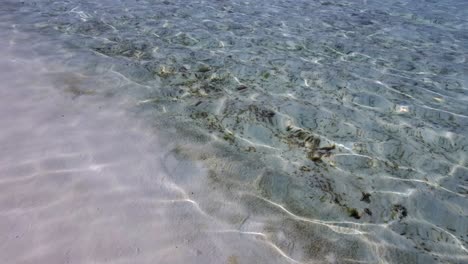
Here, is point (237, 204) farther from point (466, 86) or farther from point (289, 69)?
point (466, 86)

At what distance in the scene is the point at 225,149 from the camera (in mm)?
3246

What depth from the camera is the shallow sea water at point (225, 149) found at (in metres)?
2.28

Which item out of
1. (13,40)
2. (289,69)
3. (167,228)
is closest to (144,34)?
(13,40)

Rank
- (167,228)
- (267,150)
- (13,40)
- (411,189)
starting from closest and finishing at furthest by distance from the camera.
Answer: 1. (167,228)
2. (411,189)
3. (267,150)
4. (13,40)

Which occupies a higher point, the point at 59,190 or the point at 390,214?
the point at 59,190

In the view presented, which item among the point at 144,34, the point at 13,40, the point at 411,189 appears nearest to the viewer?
the point at 411,189

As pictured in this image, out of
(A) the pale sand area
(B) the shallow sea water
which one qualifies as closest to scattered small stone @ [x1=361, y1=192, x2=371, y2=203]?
(B) the shallow sea water

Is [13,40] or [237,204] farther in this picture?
[13,40]

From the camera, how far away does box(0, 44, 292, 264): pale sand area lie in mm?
2111

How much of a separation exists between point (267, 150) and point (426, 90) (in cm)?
302

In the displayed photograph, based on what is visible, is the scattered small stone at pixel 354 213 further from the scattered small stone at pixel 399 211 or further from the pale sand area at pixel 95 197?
the pale sand area at pixel 95 197

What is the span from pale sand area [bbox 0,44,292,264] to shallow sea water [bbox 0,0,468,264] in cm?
1

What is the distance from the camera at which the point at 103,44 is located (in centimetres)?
555

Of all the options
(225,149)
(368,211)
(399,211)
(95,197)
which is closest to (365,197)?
(368,211)
